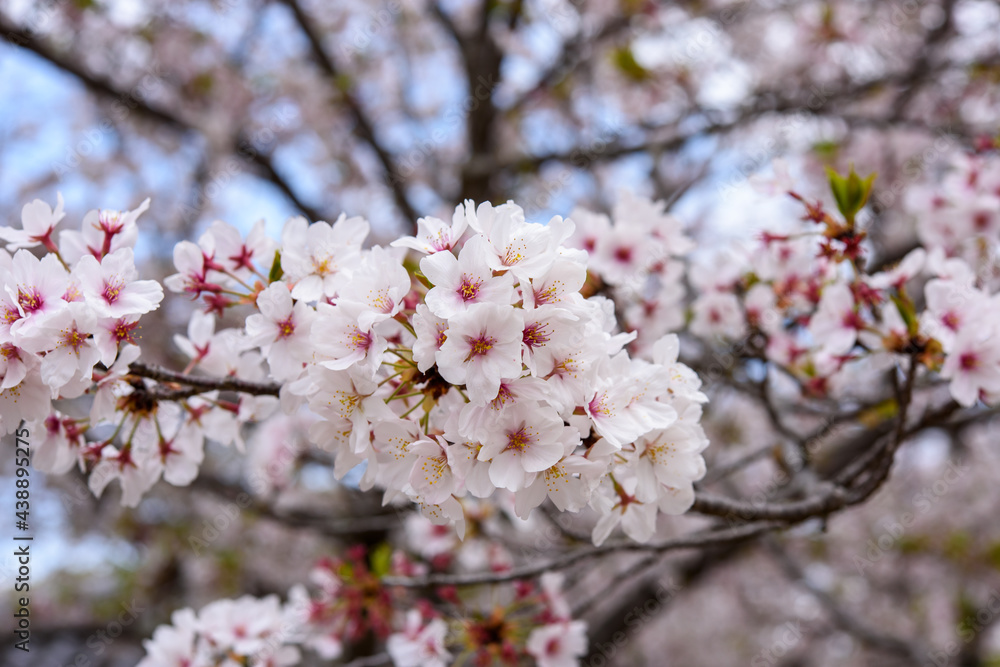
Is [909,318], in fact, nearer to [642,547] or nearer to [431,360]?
[642,547]

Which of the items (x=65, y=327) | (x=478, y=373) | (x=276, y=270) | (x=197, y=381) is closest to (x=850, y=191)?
(x=478, y=373)

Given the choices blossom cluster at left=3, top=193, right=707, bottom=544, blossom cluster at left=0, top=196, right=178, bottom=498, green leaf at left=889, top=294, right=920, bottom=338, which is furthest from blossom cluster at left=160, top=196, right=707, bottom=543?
green leaf at left=889, top=294, right=920, bottom=338

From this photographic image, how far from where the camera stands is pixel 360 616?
2.43m

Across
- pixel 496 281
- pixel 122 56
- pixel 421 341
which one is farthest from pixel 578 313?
pixel 122 56

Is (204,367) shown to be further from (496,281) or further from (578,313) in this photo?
(578,313)

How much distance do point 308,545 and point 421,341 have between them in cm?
598

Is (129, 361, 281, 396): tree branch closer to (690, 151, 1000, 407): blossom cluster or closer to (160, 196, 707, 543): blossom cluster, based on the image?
(160, 196, 707, 543): blossom cluster

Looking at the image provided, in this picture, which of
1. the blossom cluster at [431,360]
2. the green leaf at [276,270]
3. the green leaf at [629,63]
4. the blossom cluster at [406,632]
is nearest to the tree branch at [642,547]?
the blossom cluster at [406,632]

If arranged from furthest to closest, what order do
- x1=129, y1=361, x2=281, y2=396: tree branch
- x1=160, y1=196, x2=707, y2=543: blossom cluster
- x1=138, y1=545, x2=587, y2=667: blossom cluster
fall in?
x1=138, y1=545, x2=587, y2=667: blossom cluster → x1=129, y1=361, x2=281, y2=396: tree branch → x1=160, y1=196, x2=707, y2=543: blossom cluster

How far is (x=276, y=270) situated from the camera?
4.36ft

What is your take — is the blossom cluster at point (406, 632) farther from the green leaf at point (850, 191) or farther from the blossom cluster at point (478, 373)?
the green leaf at point (850, 191)

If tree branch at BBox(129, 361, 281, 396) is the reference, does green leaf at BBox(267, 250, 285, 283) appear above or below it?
above

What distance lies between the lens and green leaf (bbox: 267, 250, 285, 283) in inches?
52.1

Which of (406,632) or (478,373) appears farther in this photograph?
(406,632)
